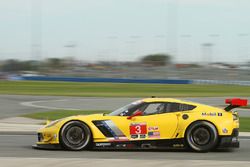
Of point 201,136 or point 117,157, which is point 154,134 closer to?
point 201,136

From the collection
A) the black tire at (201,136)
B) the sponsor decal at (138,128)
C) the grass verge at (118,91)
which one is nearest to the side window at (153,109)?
the sponsor decal at (138,128)

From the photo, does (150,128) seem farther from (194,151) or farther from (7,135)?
(7,135)

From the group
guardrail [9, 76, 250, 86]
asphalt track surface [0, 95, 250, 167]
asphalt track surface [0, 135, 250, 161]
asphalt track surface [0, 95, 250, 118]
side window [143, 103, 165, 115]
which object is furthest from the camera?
guardrail [9, 76, 250, 86]

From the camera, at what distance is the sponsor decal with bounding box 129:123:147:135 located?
9.80m

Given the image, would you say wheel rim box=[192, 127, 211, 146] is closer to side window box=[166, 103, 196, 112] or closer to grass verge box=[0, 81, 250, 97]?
side window box=[166, 103, 196, 112]

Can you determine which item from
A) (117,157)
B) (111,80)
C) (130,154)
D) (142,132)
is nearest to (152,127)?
(142,132)

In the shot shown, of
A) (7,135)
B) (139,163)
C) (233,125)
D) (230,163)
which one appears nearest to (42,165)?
(139,163)

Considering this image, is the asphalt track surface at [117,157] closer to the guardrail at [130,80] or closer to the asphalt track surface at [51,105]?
the asphalt track surface at [51,105]

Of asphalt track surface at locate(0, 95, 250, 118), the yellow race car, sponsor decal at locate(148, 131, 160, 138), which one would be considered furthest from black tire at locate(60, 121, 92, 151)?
asphalt track surface at locate(0, 95, 250, 118)

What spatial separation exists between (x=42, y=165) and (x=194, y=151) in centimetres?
341

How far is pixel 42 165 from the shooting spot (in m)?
7.63

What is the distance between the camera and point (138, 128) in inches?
387

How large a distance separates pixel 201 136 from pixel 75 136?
244 cm

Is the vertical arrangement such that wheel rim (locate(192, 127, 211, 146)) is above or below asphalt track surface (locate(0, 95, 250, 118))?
below
